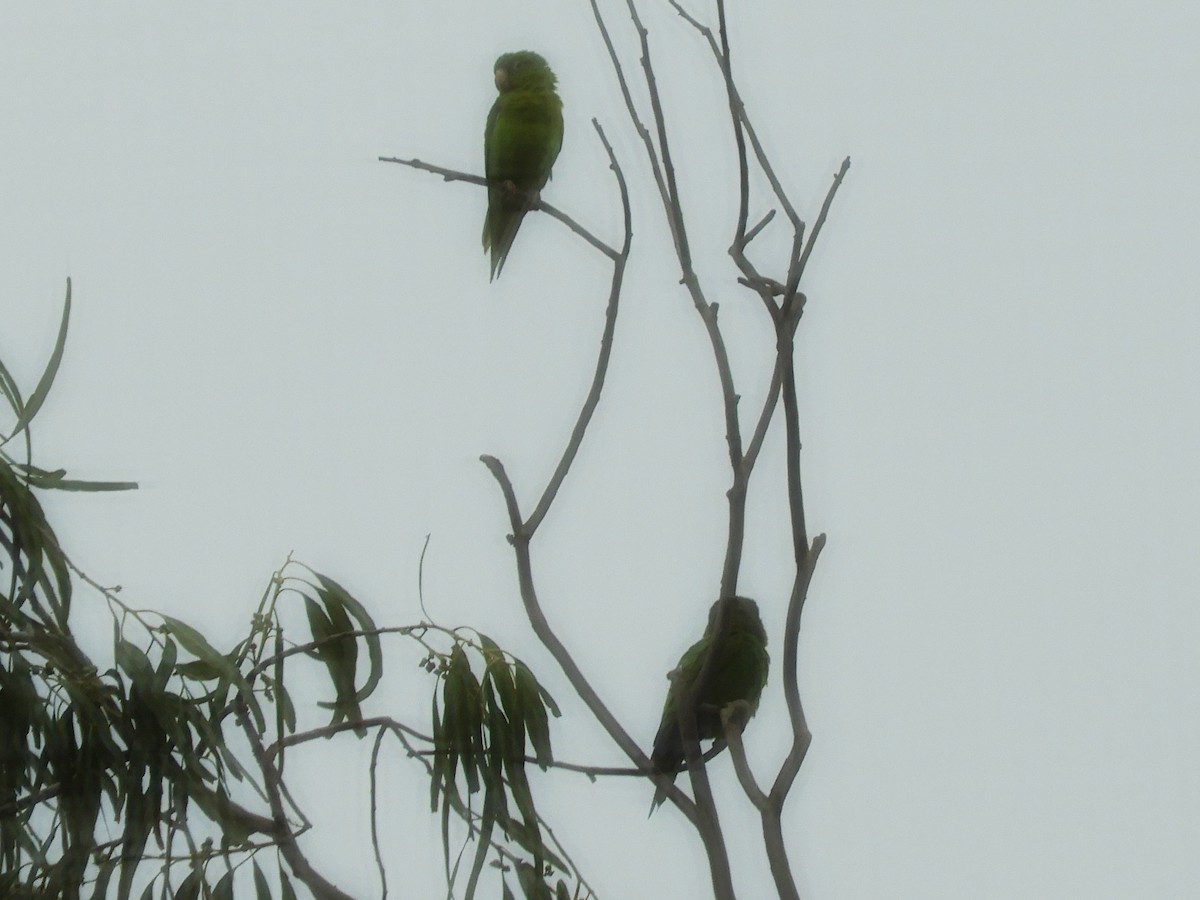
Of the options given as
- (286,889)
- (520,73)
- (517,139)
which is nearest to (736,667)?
(286,889)

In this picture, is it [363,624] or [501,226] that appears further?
[501,226]

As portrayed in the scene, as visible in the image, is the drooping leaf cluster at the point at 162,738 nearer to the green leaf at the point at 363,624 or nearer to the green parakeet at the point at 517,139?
the green leaf at the point at 363,624

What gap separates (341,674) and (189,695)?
0.50ft

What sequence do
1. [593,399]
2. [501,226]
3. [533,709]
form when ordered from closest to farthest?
[593,399] → [533,709] → [501,226]

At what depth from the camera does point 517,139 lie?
2393 mm

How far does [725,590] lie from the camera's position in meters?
1.09

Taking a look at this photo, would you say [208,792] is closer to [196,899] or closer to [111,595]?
[196,899]

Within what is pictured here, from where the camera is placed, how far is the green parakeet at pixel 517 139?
7.72 ft

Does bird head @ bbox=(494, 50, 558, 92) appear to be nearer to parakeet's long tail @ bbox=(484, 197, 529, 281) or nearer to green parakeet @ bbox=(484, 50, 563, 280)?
green parakeet @ bbox=(484, 50, 563, 280)

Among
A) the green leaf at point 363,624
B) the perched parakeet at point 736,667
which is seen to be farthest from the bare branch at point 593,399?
the perched parakeet at point 736,667

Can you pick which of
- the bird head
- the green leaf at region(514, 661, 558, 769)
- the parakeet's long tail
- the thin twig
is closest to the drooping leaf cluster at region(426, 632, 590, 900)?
the green leaf at region(514, 661, 558, 769)

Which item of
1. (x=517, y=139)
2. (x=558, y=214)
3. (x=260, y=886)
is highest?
(x=517, y=139)

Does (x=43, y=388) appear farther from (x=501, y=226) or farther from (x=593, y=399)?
(x=501, y=226)

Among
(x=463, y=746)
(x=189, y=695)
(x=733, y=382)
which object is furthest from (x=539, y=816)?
(x=733, y=382)
